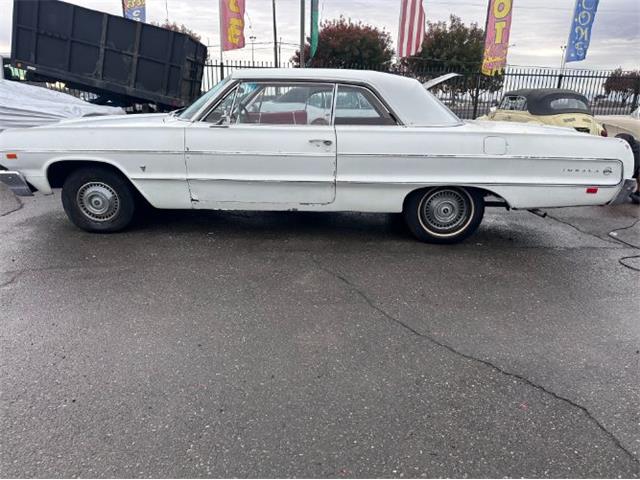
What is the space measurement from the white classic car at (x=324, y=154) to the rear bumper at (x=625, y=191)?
1 centimetres

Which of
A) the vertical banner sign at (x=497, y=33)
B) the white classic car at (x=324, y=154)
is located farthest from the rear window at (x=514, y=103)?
the white classic car at (x=324, y=154)

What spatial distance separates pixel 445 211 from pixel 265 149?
6.30ft

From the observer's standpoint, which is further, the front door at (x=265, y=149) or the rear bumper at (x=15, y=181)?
the rear bumper at (x=15, y=181)

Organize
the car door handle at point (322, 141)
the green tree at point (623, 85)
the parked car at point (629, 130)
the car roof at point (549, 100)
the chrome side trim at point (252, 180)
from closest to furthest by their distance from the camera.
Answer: the car door handle at point (322, 141)
the chrome side trim at point (252, 180)
the parked car at point (629, 130)
the car roof at point (549, 100)
the green tree at point (623, 85)

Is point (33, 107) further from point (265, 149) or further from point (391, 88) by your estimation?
point (391, 88)

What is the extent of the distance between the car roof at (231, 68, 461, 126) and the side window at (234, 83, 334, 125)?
89 millimetres

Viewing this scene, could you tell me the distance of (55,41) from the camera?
30.8ft

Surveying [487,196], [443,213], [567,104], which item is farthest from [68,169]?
[567,104]

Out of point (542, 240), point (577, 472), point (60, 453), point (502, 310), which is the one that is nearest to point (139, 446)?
point (60, 453)

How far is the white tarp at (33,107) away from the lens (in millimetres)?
7559

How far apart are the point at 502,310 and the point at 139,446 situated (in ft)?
8.60

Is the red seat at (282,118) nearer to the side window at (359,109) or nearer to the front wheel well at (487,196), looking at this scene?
the side window at (359,109)

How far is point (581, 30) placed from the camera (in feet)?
49.9

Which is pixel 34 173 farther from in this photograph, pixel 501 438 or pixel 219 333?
pixel 501 438
